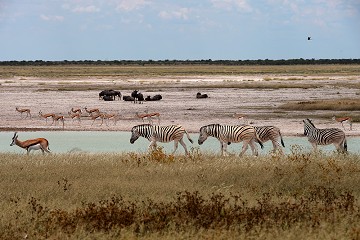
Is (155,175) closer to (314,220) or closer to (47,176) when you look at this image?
(47,176)

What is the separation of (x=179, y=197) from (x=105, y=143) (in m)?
15.0

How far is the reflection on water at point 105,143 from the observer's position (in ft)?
70.3

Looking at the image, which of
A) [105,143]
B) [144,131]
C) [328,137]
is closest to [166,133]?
[144,131]

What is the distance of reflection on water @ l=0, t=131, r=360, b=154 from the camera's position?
70.3ft

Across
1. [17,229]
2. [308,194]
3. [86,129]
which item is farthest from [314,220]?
[86,129]

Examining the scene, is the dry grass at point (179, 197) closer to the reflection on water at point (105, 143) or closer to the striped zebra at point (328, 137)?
the striped zebra at point (328, 137)

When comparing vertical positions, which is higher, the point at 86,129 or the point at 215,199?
the point at 215,199

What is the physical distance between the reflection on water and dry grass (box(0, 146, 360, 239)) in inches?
254

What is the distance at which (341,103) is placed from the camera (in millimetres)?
35344

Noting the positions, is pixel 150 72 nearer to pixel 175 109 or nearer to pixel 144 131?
pixel 175 109

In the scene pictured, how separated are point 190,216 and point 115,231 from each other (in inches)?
41.3

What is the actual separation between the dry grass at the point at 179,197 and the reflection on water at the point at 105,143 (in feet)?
21.1

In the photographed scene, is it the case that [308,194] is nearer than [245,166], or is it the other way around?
[308,194]

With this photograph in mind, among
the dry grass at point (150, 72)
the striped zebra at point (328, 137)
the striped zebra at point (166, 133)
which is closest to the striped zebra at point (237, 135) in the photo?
the striped zebra at point (166, 133)
